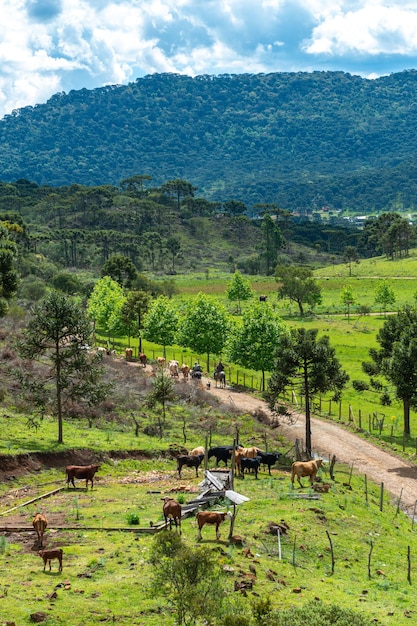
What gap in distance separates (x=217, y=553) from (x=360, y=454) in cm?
2455

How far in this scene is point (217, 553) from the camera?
21.0 m

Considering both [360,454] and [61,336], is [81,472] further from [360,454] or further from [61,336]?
[360,454]

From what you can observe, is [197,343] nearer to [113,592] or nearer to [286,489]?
[286,489]

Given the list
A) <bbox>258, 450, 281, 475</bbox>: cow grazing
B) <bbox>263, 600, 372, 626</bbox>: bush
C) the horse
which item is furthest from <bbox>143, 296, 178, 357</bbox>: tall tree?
<bbox>263, 600, 372, 626</bbox>: bush

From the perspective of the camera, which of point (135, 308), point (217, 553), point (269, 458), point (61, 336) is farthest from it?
point (135, 308)

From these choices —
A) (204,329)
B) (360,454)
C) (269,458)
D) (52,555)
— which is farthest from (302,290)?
(52,555)

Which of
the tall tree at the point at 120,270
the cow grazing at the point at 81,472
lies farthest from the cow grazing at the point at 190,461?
the tall tree at the point at 120,270

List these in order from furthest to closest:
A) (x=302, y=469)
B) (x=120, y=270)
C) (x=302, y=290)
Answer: (x=302, y=290) < (x=120, y=270) < (x=302, y=469)

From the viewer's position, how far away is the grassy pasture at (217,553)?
17.9 m

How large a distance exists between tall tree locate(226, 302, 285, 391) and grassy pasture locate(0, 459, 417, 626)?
28.3 metres

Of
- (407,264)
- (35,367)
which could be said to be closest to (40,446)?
(35,367)

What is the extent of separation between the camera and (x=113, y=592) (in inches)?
726

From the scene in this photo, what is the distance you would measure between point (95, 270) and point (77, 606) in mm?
168845

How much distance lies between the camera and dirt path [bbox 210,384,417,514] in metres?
37.9
